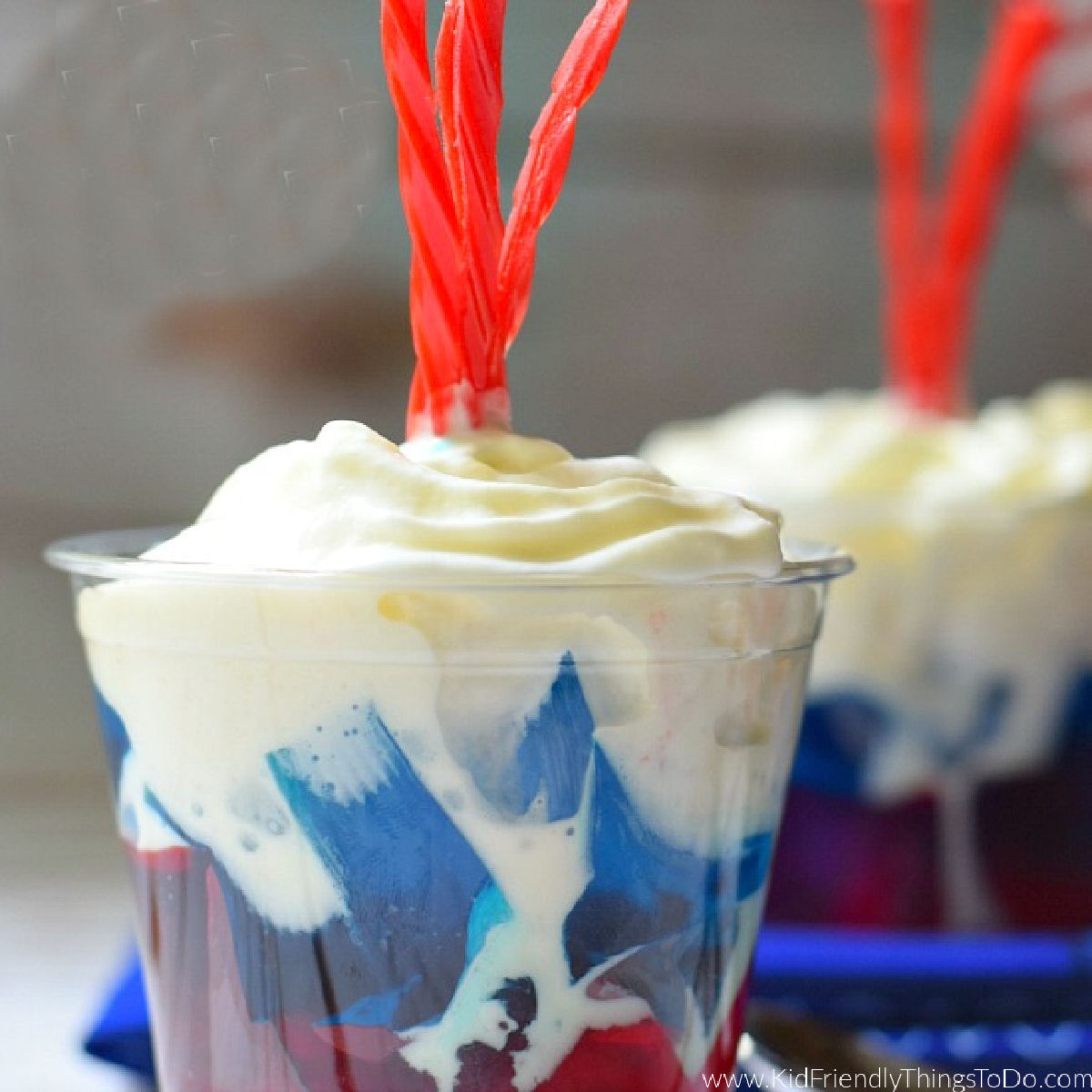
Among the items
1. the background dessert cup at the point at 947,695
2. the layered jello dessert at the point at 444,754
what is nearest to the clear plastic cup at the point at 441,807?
the layered jello dessert at the point at 444,754

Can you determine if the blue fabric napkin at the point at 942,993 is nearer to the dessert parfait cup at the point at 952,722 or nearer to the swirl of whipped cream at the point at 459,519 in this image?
the dessert parfait cup at the point at 952,722

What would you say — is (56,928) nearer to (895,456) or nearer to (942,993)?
(942,993)

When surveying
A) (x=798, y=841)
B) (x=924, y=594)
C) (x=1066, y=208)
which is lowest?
(x=798, y=841)

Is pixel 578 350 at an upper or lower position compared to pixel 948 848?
upper

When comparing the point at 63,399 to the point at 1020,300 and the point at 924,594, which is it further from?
the point at 1020,300

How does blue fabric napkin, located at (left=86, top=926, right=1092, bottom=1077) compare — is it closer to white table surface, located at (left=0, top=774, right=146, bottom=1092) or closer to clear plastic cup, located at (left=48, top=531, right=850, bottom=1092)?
white table surface, located at (left=0, top=774, right=146, bottom=1092)

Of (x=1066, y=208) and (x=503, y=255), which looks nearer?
(x=503, y=255)

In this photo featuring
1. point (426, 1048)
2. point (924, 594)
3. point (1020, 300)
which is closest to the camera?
point (426, 1048)

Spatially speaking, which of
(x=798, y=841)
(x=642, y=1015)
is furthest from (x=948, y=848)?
(x=642, y=1015)

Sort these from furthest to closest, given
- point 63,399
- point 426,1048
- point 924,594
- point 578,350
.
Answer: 1. point 578,350
2. point 63,399
3. point 924,594
4. point 426,1048
